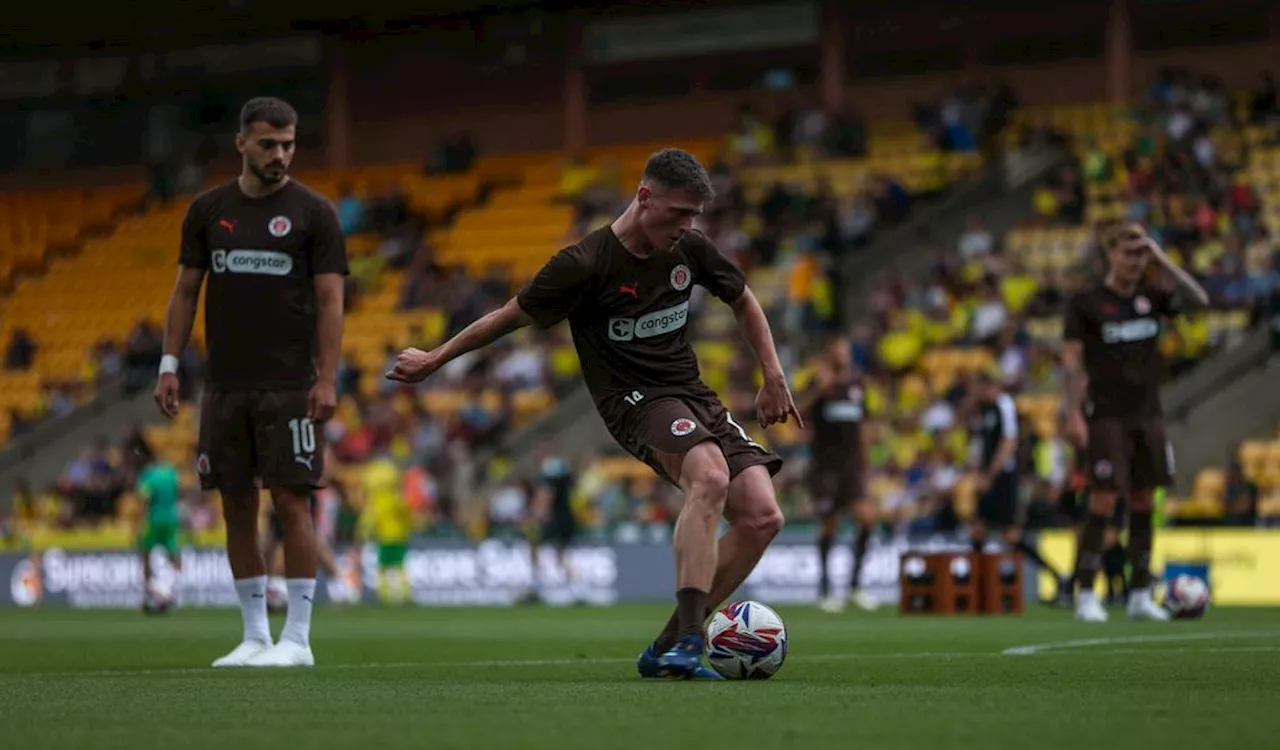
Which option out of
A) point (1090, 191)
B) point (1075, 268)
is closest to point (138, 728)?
point (1075, 268)

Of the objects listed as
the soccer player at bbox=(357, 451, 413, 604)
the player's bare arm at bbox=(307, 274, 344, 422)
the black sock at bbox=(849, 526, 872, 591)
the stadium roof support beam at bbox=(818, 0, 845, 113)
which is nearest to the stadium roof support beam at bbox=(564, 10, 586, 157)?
the stadium roof support beam at bbox=(818, 0, 845, 113)

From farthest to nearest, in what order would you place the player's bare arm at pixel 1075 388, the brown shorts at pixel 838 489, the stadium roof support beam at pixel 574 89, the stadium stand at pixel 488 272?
the stadium roof support beam at pixel 574 89 < the stadium stand at pixel 488 272 < the brown shorts at pixel 838 489 < the player's bare arm at pixel 1075 388

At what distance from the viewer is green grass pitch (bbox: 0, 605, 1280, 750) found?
646 cm

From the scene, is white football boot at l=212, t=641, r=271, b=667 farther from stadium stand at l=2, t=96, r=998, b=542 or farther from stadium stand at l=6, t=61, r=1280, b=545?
stadium stand at l=2, t=96, r=998, b=542

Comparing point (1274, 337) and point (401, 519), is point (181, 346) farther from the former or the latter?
point (1274, 337)

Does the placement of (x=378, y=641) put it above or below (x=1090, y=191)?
below

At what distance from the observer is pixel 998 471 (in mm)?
19719

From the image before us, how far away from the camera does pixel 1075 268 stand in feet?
92.2

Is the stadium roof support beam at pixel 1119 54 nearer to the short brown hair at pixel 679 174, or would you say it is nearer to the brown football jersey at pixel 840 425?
the brown football jersey at pixel 840 425

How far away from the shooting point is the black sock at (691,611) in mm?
8898

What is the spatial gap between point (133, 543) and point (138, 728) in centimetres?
2275

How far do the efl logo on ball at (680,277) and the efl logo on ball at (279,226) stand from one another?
2148mm

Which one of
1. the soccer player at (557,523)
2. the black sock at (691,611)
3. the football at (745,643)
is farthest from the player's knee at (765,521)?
the soccer player at (557,523)

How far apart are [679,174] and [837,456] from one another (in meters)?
11.4
